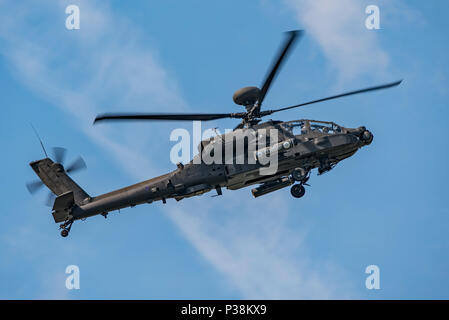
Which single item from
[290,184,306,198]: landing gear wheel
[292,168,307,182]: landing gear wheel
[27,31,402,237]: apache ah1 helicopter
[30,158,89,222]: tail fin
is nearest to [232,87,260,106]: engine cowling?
[27,31,402,237]: apache ah1 helicopter

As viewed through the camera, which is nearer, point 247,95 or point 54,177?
point 247,95

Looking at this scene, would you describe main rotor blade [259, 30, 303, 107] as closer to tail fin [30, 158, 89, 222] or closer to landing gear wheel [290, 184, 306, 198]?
landing gear wheel [290, 184, 306, 198]

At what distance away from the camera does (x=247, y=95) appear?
3225cm

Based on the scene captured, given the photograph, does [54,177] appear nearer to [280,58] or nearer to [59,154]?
[59,154]

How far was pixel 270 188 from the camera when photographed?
1309 inches

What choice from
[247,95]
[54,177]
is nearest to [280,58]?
[247,95]

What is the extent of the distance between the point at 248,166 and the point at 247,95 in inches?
134

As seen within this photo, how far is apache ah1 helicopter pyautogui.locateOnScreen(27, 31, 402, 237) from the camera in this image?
32812 millimetres

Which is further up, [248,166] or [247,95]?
[247,95]

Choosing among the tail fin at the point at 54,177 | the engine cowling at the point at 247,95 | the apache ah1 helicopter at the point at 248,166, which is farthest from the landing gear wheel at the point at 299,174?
the tail fin at the point at 54,177

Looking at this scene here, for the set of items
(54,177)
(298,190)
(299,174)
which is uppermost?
(54,177)

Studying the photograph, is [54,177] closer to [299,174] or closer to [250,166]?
[250,166]
